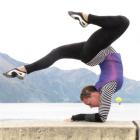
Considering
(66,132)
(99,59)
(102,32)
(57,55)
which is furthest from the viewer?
(57,55)

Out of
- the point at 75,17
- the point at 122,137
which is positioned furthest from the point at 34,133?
the point at 75,17

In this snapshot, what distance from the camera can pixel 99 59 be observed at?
1006cm

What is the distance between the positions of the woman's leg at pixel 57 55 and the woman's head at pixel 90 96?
0.69m

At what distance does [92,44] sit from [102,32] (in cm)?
Result: 28

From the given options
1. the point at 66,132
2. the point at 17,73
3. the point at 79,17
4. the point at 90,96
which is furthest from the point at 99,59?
the point at 66,132

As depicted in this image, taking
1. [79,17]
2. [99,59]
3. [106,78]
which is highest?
[79,17]

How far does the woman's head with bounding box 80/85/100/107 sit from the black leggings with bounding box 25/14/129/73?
559 mm

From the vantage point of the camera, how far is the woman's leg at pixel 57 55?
32.9 ft

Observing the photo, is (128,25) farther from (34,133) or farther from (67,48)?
(34,133)

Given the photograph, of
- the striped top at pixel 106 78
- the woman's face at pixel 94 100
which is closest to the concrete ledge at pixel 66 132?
the striped top at pixel 106 78

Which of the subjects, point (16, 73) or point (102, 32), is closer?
point (102, 32)

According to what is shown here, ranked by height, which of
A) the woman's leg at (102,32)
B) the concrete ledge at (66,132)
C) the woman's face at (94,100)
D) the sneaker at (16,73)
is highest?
the woman's leg at (102,32)

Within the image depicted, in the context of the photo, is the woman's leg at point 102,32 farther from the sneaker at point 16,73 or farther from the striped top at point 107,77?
the sneaker at point 16,73

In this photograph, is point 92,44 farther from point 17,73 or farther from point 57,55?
point 17,73
